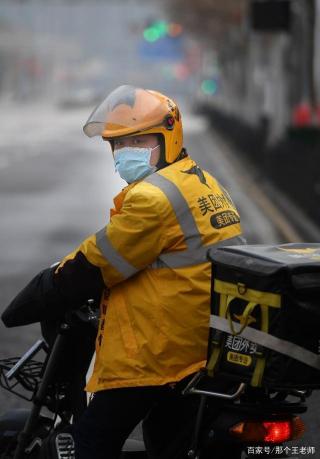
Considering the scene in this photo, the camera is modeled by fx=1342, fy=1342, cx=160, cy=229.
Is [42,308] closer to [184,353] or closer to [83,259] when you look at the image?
[83,259]

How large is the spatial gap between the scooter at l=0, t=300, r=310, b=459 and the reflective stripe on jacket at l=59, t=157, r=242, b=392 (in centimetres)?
14

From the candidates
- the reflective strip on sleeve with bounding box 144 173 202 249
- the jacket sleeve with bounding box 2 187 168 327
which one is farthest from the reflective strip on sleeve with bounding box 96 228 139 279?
the reflective strip on sleeve with bounding box 144 173 202 249

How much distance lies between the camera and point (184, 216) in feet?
13.0

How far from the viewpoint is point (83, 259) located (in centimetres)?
398

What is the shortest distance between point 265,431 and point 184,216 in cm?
67

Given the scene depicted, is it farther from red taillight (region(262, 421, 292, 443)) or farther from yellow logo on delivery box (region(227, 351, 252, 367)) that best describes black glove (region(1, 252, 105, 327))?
red taillight (region(262, 421, 292, 443))

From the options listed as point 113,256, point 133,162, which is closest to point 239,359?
point 113,256

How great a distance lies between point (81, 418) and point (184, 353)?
40cm

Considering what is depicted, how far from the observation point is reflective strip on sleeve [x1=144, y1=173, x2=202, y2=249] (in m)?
3.94

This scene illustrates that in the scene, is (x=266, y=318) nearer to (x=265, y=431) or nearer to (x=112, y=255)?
(x=265, y=431)

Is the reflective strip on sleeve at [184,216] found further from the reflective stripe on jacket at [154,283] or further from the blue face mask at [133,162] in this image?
the blue face mask at [133,162]

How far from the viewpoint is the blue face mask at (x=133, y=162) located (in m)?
4.13

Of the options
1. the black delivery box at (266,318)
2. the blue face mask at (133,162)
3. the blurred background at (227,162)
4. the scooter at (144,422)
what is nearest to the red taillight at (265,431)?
the scooter at (144,422)

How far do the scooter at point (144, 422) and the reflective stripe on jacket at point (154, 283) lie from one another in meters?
0.14
